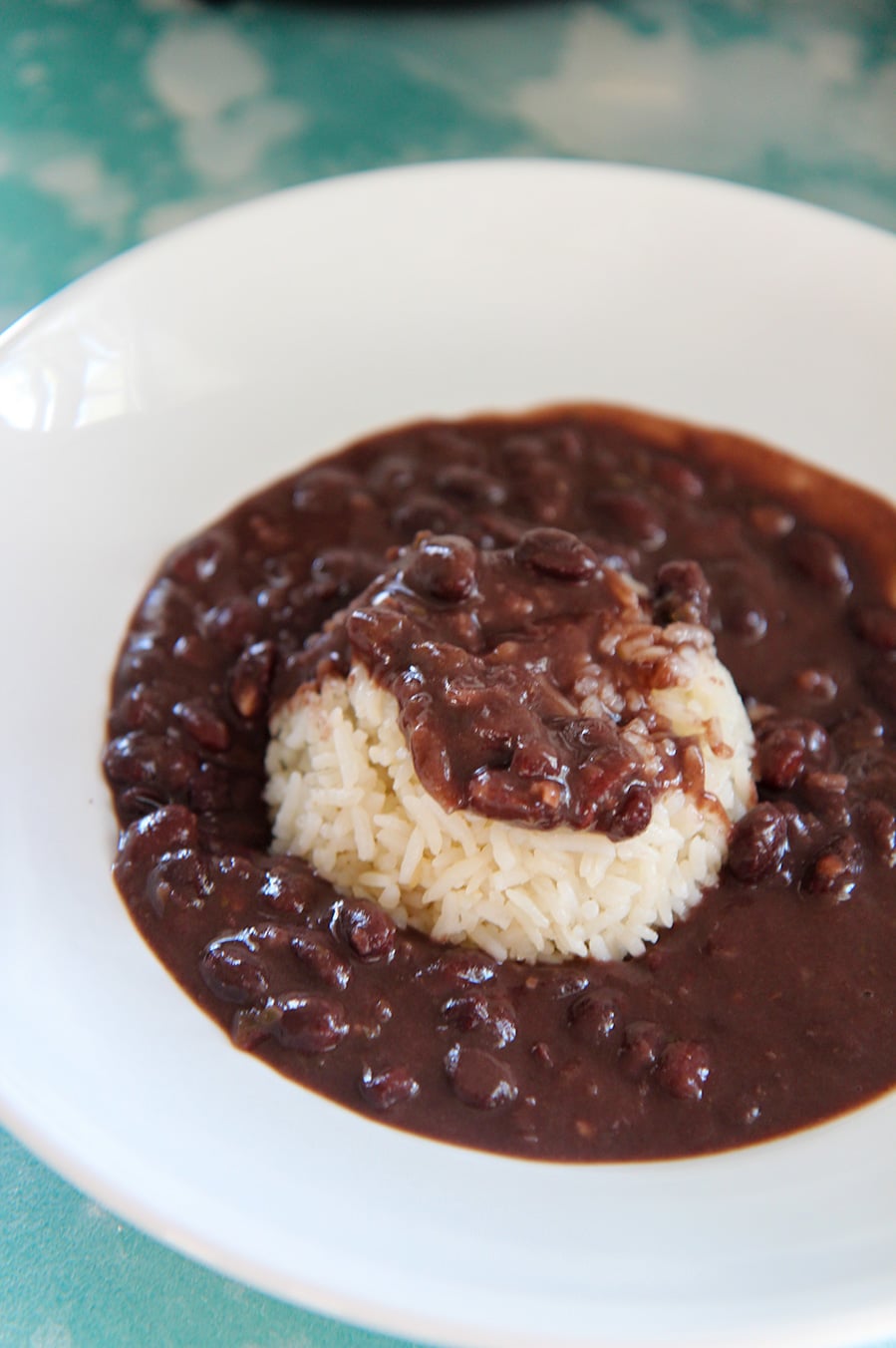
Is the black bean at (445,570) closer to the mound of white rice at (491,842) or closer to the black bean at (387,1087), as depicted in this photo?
the mound of white rice at (491,842)

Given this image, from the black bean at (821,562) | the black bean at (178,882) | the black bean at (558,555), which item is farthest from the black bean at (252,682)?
the black bean at (821,562)

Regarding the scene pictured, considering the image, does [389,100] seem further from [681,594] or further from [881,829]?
[881,829]

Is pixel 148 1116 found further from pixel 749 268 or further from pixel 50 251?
pixel 50 251

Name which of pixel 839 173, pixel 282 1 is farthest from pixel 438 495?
pixel 282 1

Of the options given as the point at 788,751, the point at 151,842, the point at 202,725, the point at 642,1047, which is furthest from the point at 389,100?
the point at 642,1047

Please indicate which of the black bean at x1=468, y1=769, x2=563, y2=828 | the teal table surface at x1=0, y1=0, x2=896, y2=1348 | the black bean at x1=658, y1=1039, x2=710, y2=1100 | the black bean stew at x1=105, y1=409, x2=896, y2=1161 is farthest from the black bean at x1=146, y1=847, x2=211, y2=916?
the teal table surface at x1=0, y1=0, x2=896, y2=1348

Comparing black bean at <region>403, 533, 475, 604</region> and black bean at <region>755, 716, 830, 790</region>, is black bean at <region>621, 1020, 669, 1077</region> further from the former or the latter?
black bean at <region>403, 533, 475, 604</region>
